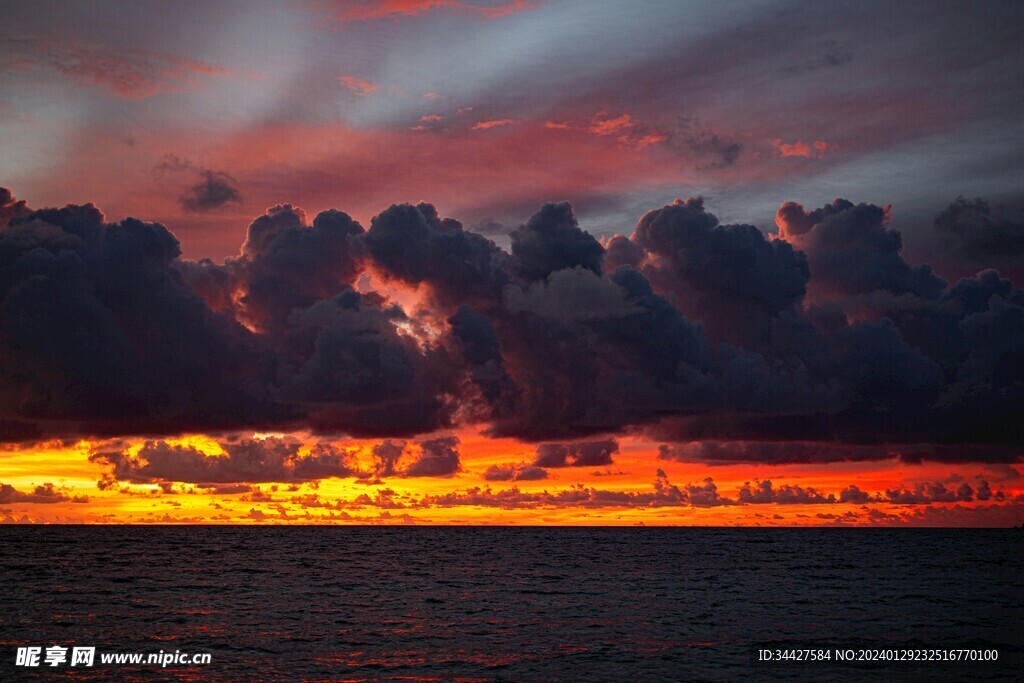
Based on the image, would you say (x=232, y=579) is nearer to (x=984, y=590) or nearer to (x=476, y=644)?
(x=476, y=644)

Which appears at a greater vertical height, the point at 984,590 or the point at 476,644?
the point at 476,644

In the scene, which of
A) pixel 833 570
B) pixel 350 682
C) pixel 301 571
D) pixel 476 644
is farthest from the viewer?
pixel 833 570

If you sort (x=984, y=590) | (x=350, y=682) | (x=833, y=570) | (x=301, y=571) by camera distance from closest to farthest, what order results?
(x=350, y=682)
(x=984, y=590)
(x=301, y=571)
(x=833, y=570)

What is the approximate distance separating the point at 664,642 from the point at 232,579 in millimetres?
68573

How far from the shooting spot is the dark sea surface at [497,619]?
52.5 m

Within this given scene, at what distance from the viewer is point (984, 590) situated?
109 meters

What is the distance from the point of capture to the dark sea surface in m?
52.5

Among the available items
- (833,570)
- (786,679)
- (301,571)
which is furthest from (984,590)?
(301,571)

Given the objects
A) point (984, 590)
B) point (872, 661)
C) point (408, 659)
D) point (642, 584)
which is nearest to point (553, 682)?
point (408, 659)

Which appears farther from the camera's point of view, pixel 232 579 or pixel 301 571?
pixel 301 571

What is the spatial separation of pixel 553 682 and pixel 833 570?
364 ft

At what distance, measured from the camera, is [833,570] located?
146 meters

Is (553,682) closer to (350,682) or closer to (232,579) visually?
(350,682)

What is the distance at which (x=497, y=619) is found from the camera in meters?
74.6
